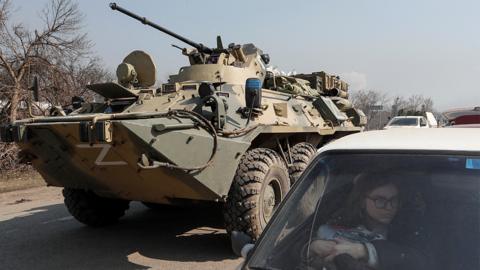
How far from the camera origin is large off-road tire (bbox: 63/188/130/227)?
275 inches

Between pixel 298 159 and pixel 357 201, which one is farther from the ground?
pixel 357 201

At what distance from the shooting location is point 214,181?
5344 millimetres

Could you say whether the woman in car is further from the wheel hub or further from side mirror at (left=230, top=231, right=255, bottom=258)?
the wheel hub

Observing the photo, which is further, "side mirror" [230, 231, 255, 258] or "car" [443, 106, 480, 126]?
"car" [443, 106, 480, 126]

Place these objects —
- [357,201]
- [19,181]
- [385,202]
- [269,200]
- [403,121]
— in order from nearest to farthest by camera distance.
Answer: [385,202]
[357,201]
[269,200]
[19,181]
[403,121]

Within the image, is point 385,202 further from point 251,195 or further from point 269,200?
point 269,200

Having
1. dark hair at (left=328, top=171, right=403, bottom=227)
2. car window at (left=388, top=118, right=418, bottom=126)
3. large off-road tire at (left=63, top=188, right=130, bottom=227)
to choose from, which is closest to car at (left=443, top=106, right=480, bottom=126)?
large off-road tire at (left=63, top=188, right=130, bottom=227)

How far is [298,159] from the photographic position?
7.07m

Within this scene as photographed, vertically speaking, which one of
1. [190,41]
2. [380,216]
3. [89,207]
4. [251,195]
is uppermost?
[190,41]

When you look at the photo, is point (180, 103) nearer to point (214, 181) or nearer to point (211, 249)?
point (214, 181)

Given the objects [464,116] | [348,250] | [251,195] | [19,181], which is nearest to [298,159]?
[251,195]

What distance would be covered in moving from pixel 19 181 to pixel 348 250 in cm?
1157

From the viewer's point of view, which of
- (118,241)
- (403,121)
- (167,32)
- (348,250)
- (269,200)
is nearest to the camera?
(348,250)

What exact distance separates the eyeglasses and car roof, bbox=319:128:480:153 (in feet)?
0.77
